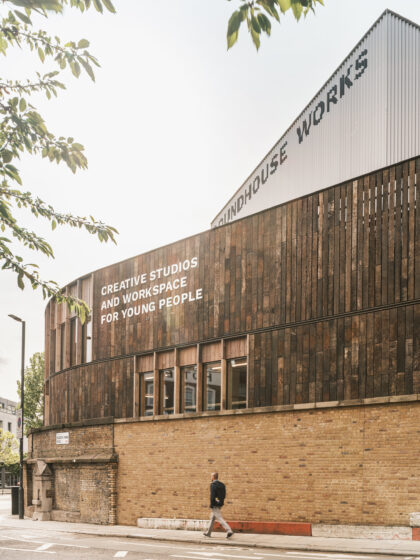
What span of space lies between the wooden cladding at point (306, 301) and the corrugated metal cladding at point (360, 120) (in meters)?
2.88

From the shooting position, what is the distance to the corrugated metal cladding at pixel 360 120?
66.9ft

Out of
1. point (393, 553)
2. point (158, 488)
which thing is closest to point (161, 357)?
point (158, 488)

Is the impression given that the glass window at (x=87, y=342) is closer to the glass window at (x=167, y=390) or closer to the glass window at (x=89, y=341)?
the glass window at (x=89, y=341)

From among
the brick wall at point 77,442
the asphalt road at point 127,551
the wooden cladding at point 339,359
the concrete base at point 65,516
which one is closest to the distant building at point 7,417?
the brick wall at point 77,442

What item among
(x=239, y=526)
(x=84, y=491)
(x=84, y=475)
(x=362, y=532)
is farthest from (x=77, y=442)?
(x=362, y=532)

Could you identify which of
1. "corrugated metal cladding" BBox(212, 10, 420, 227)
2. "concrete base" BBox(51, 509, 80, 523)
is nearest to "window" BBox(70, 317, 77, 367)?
"concrete base" BBox(51, 509, 80, 523)

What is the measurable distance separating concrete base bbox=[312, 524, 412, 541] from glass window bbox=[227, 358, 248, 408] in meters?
4.58

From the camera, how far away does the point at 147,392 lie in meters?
24.5

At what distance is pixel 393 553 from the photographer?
43.2 feet

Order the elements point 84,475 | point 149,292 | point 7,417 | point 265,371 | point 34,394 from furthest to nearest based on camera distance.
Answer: point 7,417, point 34,394, point 84,475, point 149,292, point 265,371

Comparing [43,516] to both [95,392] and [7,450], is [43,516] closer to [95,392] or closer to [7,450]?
[95,392]

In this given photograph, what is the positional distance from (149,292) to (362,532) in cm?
1152

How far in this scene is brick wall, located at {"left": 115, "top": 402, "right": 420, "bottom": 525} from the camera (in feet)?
53.4

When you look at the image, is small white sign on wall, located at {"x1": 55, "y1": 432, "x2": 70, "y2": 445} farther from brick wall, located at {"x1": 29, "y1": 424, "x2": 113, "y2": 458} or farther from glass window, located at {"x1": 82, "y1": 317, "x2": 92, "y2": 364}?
glass window, located at {"x1": 82, "y1": 317, "x2": 92, "y2": 364}
